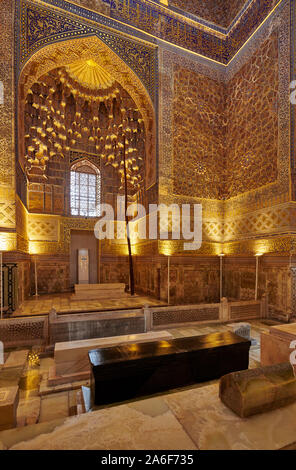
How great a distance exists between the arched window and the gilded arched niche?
11.2 ft

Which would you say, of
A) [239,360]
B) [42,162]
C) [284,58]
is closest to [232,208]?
[284,58]

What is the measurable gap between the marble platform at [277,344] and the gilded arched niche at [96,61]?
6.58 metres

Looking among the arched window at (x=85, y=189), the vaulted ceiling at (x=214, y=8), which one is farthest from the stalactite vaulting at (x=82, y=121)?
the vaulted ceiling at (x=214, y=8)

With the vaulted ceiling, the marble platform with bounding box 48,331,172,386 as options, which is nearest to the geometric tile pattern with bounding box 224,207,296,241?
the marble platform with bounding box 48,331,172,386

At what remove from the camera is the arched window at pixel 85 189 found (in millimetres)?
11258

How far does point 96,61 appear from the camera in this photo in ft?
28.1

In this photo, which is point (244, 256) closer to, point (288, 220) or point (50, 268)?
point (288, 220)

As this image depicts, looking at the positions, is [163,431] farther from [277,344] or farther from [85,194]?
[85,194]

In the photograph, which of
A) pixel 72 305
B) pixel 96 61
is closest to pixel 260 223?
pixel 72 305

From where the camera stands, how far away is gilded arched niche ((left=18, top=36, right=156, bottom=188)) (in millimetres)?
7461

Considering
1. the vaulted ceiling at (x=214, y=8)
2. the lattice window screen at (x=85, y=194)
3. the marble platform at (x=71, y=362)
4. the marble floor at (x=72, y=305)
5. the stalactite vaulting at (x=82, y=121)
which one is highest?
the vaulted ceiling at (x=214, y=8)

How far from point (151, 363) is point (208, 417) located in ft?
3.53

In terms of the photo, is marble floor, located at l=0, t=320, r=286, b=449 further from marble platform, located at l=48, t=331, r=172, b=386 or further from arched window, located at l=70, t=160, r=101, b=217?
arched window, located at l=70, t=160, r=101, b=217

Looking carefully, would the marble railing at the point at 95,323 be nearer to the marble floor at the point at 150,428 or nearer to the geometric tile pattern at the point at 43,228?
the marble floor at the point at 150,428
